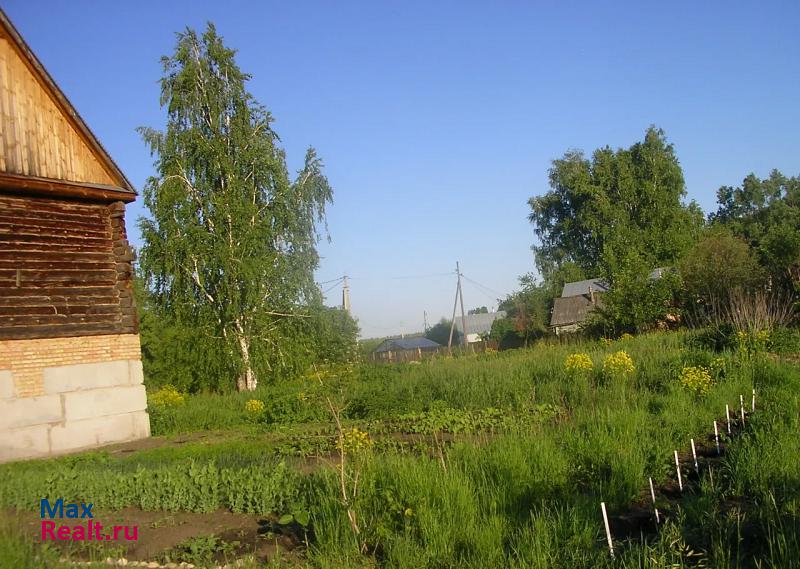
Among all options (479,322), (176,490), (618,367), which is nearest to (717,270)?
(618,367)

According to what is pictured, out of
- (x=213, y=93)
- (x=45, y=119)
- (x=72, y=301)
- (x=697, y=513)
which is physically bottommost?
(x=697, y=513)

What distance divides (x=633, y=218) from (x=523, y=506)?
47664mm

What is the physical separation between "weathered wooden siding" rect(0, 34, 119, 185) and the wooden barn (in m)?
0.02

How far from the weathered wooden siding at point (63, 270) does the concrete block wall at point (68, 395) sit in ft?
0.99

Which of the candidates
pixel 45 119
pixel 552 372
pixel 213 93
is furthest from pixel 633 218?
pixel 45 119

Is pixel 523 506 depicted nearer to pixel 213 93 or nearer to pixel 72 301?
pixel 72 301

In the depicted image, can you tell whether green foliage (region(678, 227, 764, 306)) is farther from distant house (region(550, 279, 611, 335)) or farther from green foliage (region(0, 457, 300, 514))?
green foliage (region(0, 457, 300, 514))

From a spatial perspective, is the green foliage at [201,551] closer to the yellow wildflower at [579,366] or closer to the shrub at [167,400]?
the yellow wildflower at [579,366]

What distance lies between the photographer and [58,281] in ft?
39.5

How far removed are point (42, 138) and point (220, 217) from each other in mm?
9964

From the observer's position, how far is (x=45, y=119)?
12.3 meters

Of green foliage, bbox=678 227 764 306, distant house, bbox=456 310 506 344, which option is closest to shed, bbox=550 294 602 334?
green foliage, bbox=678 227 764 306

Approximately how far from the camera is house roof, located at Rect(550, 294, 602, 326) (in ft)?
151

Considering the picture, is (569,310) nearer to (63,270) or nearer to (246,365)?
(246,365)
